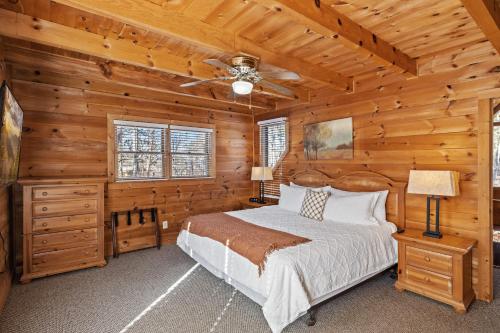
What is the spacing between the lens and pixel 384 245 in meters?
3.03

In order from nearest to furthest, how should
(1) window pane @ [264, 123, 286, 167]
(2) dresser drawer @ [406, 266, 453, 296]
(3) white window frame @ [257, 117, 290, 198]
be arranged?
1. (2) dresser drawer @ [406, 266, 453, 296]
2. (3) white window frame @ [257, 117, 290, 198]
3. (1) window pane @ [264, 123, 286, 167]

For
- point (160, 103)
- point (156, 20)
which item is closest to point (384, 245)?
point (156, 20)

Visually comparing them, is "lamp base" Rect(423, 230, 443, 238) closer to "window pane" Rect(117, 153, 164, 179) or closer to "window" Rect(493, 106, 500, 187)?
"window pane" Rect(117, 153, 164, 179)

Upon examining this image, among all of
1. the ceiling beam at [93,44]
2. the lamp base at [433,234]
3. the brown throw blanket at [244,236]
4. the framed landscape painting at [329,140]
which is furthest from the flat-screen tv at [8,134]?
the lamp base at [433,234]

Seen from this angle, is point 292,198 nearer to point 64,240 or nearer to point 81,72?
point 64,240

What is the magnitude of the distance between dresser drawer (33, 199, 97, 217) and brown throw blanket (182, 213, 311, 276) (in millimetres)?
1250

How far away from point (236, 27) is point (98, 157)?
9.37 ft

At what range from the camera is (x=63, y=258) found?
339cm

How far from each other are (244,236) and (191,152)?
8.46 ft

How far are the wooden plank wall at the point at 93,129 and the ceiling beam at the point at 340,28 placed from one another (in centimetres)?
253

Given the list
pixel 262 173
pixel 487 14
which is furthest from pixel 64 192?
pixel 487 14

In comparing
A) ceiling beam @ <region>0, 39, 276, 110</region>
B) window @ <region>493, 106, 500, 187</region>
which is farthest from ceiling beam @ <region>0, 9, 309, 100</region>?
window @ <region>493, 106, 500, 187</region>

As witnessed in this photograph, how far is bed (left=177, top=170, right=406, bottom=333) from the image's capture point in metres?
2.23

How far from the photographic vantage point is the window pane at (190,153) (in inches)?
189
